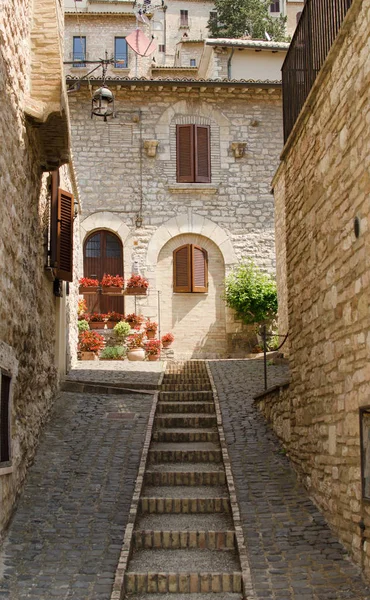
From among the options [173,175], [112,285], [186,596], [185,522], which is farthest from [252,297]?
[186,596]

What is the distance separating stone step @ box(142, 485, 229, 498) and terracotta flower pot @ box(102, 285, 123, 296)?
35.4ft

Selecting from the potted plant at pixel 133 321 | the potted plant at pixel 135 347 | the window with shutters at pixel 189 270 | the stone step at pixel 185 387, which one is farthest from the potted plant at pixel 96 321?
the stone step at pixel 185 387

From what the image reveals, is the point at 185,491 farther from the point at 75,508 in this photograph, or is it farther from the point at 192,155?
the point at 192,155

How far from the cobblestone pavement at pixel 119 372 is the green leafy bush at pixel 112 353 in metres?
0.34

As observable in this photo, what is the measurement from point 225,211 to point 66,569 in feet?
49.2

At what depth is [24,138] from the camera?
28.1 feet

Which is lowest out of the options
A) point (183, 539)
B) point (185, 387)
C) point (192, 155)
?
point (183, 539)

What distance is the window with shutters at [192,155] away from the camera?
20688 millimetres

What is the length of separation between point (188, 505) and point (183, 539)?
862 millimetres

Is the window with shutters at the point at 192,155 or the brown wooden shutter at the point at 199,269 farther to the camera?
the window with shutters at the point at 192,155

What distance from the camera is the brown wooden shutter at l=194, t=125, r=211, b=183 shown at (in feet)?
67.9

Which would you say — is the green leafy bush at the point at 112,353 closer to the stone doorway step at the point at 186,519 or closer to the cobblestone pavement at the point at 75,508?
the stone doorway step at the point at 186,519

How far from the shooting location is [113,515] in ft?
26.1

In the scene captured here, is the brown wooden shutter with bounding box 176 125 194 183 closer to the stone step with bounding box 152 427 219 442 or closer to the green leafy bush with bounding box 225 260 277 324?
the green leafy bush with bounding box 225 260 277 324
